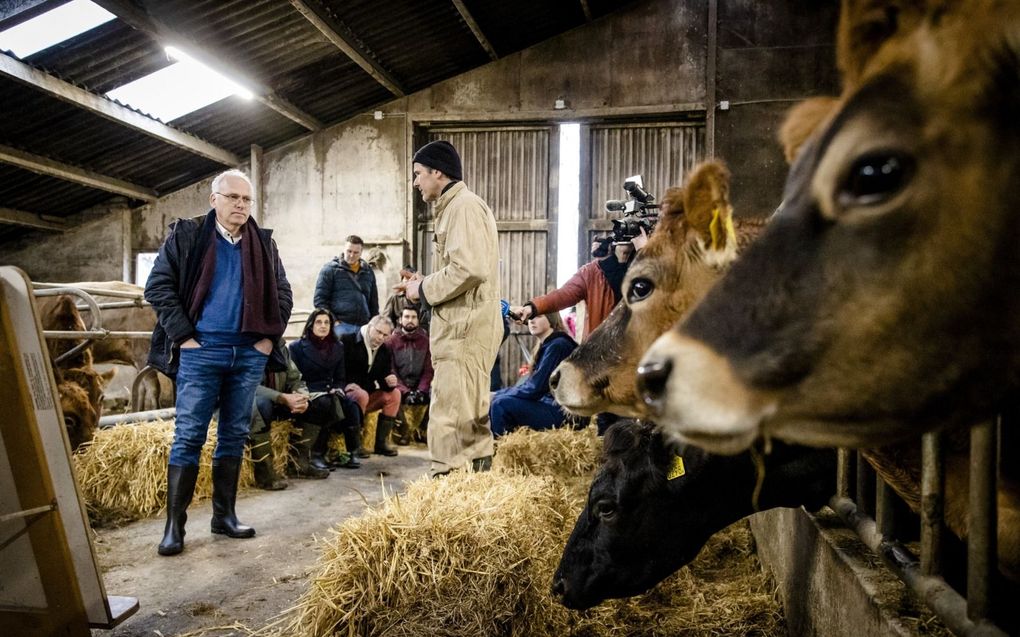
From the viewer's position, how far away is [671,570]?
92.9 inches

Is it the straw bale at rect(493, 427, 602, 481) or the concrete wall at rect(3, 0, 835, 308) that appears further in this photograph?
the concrete wall at rect(3, 0, 835, 308)

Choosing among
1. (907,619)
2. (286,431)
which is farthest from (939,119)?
(286,431)

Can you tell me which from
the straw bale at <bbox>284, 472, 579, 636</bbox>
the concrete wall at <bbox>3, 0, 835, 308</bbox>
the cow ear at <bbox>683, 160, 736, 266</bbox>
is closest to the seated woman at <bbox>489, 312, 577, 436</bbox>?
A: the straw bale at <bbox>284, 472, 579, 636</bbox>

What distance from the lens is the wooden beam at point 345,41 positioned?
8031mm

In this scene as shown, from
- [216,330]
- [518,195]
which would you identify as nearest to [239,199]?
[216,330]

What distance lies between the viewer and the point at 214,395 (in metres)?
3.72

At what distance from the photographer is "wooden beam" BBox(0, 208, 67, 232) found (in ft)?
34.0

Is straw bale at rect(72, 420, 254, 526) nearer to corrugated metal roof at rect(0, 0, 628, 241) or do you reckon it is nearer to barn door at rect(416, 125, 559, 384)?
corrugated metal roof at rect(0, 0, 628, 241)

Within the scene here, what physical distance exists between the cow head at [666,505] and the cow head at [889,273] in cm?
132

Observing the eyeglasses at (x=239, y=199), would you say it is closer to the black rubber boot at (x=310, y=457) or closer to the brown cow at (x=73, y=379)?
the brown cow at (x=73, y=379)

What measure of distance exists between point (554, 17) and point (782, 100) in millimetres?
3705

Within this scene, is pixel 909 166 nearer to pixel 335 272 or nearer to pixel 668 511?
pixel 668 511

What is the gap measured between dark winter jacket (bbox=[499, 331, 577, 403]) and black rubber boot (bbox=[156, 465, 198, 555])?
2.65 m

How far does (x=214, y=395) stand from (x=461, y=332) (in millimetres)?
1385
